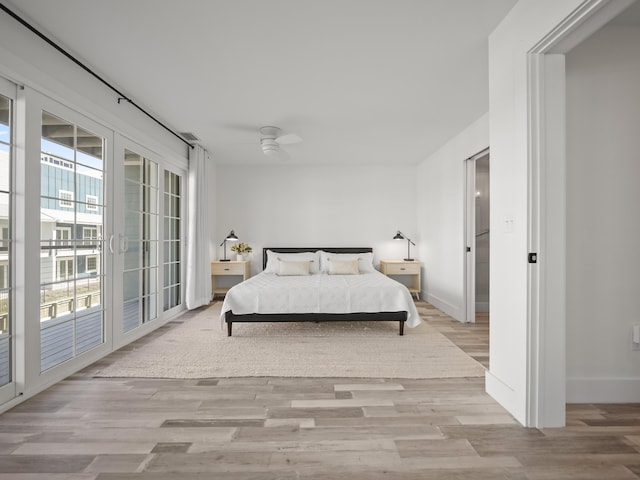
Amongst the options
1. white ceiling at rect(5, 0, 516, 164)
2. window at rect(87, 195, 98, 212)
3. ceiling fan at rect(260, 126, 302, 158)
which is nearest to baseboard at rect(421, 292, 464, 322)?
white ceiling at rect(5, 0, 516, 164)

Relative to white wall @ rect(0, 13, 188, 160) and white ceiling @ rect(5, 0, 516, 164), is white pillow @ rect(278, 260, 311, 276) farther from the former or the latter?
white wall @ rect(0, 13, 188, 160)

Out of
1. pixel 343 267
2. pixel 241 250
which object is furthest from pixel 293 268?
pixel 241 250

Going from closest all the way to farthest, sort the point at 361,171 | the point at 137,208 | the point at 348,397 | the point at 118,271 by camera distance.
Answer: the point at 348,397 < the point at 118,271 < the point at 137,208 < the point at 361,171

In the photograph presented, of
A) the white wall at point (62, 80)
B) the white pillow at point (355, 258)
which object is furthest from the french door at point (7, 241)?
the white pillow at point (355, 258)

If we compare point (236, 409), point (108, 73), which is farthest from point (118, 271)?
point (236, 409)

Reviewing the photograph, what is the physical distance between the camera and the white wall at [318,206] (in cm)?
604

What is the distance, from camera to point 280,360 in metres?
2.92

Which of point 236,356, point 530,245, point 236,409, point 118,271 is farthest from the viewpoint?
point 118,271

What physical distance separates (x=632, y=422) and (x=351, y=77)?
3.08 metres

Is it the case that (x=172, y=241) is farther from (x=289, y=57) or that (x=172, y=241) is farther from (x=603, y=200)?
(x=603, y=200)

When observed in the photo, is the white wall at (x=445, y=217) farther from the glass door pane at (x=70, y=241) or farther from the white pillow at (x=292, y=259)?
the glass door pane at (x=70, y=241)

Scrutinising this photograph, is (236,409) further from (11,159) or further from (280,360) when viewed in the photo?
(11,159)

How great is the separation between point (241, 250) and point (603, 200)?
4855 millimetres

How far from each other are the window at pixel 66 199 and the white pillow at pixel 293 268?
111 inches
